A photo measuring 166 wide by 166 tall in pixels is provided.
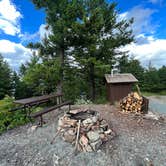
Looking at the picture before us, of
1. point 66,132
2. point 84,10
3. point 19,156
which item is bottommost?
point 19,156

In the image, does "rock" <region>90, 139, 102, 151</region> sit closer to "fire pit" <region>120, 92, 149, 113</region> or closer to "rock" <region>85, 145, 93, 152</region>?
"rock" <region>85, 145, 93, 152</region>

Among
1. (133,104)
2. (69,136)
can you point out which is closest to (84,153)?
(69,136)

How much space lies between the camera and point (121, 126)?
4.66 m

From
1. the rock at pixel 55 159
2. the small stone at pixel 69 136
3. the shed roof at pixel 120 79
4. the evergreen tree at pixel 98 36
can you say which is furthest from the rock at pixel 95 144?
the evergreen tree at pixel 98 36

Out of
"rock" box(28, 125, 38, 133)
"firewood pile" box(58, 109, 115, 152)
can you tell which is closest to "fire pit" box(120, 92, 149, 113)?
"firewood pile" box(58, 109, 115, 152)

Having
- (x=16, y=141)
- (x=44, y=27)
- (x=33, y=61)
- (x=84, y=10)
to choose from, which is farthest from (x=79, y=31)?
(x=16, y=141)

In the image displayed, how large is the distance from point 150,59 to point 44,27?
2638 cm

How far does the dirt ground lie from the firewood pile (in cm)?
13

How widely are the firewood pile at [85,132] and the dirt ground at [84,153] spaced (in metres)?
0.13

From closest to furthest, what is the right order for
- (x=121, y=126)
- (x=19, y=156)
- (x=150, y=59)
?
1. (x=19, y=156)
2. (x=121, y=126)
3. (x=150, y=59)

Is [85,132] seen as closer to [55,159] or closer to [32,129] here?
[55,159]

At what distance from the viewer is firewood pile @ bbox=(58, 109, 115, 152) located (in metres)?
3.55

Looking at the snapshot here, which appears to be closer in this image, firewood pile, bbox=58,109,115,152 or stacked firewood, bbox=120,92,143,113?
firewood pile, bbox=58,109,115,152

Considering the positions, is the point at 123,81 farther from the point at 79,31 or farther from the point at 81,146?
the point at 81,146
